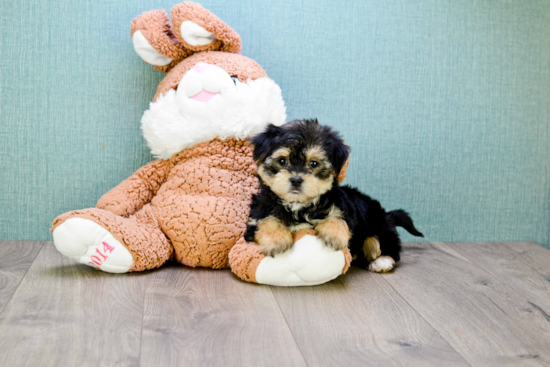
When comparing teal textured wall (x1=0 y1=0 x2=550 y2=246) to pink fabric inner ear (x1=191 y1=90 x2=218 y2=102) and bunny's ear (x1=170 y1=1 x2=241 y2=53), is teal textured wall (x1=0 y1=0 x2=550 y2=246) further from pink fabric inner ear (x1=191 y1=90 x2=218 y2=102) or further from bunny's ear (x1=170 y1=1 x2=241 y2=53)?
pink fabric inner ear (x1=191 y1=90 x2=218 y2=102)

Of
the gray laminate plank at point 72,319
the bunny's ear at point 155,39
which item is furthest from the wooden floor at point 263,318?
the bunny's ear at point 155,39

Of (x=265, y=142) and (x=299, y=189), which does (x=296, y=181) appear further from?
(x=265, y=142)

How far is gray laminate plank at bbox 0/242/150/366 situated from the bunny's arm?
0.31 m

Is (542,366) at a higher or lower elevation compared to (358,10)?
lower

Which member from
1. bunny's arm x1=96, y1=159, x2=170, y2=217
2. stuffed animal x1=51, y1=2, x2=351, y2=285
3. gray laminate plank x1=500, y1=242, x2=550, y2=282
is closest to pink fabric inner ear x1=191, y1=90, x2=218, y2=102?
stuffed animal x1=51, y1=2, x2=351, y2=285

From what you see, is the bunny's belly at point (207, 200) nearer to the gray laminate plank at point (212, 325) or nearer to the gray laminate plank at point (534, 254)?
the gray laminate plank at point (212, 325)

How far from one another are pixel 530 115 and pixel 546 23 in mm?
548

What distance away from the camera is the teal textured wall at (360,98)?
257 centimetres

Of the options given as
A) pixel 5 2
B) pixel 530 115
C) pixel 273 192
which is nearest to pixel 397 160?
pixel 530 115

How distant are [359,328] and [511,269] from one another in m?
1.21

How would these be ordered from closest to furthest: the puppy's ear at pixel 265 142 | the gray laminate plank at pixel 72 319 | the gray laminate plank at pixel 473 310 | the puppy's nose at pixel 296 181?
the gray laminate plank at pixel 72 319 → the gray laminate plank at pixel 473 310 → the puppy's nose at pixel 296 181 → the puppy's ear at pixel 265 142

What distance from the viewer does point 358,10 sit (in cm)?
273

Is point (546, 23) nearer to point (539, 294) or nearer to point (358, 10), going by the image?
point (358, 10)

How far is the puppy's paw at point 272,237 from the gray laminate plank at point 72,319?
53 centimetres
